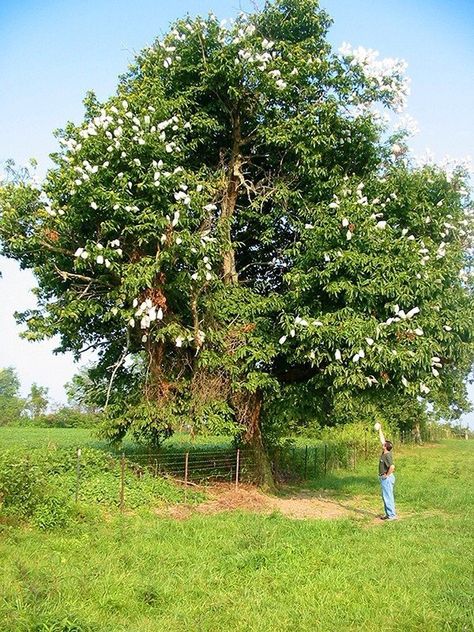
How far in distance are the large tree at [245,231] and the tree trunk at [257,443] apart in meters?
0.07

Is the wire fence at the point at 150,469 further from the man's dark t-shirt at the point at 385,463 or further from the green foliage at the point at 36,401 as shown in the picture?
the green foliage at the point at 36,401

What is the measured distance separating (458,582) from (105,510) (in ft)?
20.9

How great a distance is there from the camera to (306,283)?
12305mm

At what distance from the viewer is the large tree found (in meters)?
11.7

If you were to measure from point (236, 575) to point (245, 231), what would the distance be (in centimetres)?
1007

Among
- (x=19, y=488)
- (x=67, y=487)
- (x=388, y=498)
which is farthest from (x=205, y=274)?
(x=388, y=498)

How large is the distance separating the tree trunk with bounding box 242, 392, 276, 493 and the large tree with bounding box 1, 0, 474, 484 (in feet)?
0.23

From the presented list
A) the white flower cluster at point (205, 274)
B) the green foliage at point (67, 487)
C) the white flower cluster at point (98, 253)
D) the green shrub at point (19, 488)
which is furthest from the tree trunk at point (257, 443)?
the green shrub at point (19, 488)

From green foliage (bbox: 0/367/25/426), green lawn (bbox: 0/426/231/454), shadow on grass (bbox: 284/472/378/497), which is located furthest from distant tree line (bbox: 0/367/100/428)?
shadow on grass (bbox: 284/472/378/497)

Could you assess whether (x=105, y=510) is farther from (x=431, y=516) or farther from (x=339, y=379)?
(x=431, y=516)

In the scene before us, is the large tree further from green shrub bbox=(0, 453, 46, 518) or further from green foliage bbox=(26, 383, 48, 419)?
green foliage bbox=(26, 383, 48, 419)

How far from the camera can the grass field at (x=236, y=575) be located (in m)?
5.86

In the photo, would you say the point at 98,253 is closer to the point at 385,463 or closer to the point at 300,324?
the point at 300,324

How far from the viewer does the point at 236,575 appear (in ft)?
24.2
